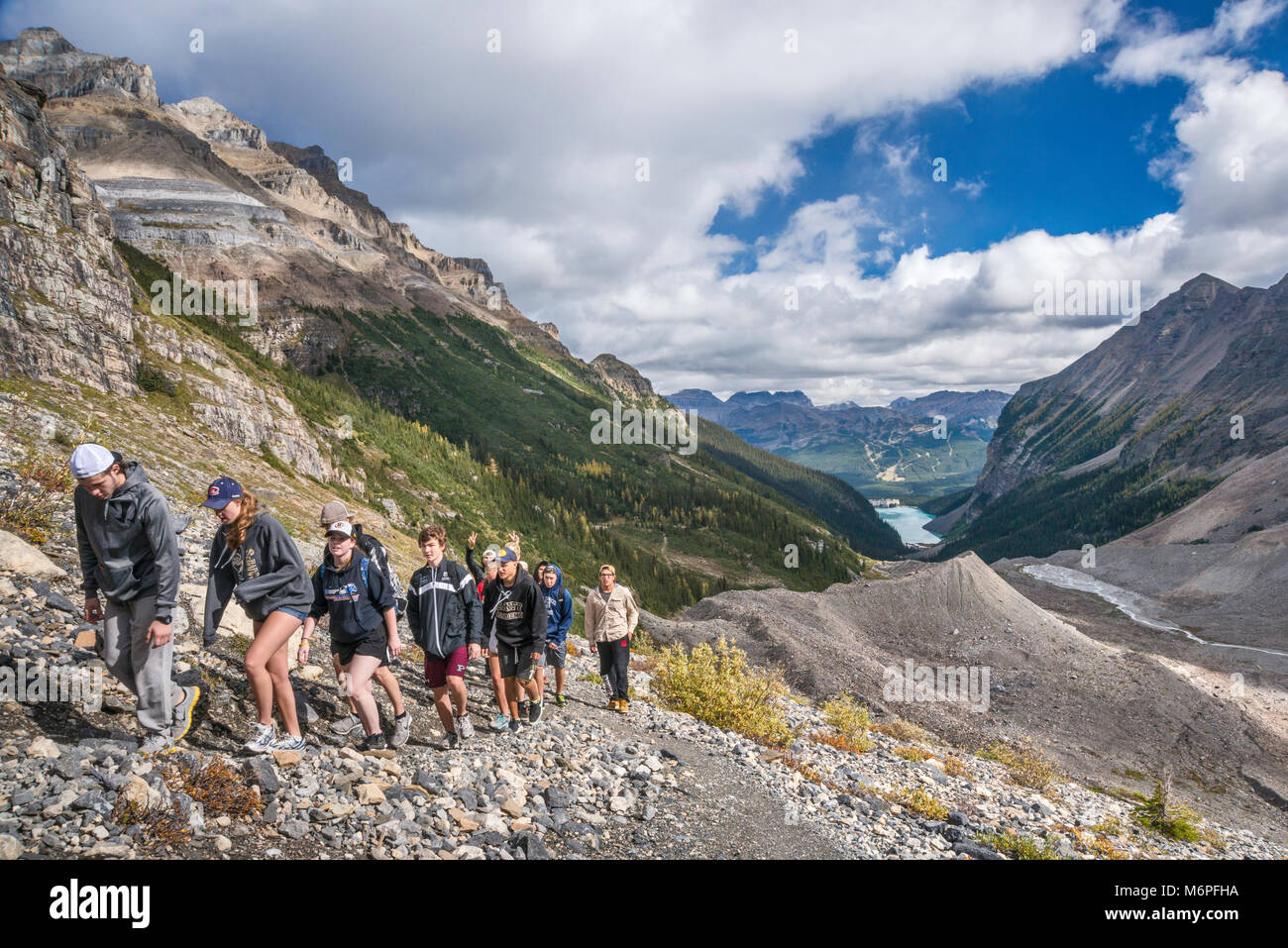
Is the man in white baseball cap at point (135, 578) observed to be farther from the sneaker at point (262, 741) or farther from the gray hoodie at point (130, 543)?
the sneaker at point (262, 741)

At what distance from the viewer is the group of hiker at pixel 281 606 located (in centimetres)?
606

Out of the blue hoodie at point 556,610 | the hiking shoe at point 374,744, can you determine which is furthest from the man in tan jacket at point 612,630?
the hiking shoe at point 374,744

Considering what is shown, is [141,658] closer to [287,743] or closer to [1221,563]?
[287,743]

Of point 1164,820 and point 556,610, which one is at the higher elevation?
point 556,610

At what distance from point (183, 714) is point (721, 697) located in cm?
1027

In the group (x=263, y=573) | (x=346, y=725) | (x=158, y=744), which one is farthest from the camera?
(x=346, y=725)

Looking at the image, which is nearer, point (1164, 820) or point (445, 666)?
point (445, 666)

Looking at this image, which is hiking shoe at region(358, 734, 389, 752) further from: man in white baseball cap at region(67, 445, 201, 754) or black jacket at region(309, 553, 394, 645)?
man in white baseball cap at region(67, 445, 201, 754)

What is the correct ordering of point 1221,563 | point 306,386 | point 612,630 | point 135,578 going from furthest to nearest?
1. point 1221,563
2. point 306,386
3. point 612,630
4. point 135,578

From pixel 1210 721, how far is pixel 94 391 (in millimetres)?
61141

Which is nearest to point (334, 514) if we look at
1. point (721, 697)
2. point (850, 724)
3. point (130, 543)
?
point (130, 543)

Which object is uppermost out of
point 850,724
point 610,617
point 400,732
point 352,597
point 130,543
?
point 130,543

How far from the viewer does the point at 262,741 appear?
6582 mm
